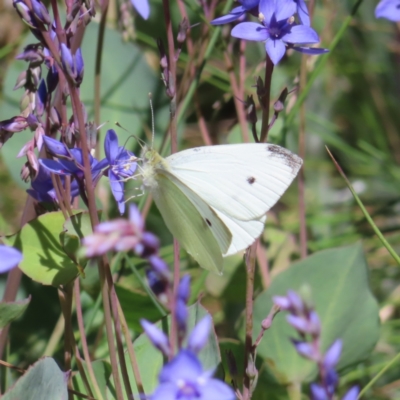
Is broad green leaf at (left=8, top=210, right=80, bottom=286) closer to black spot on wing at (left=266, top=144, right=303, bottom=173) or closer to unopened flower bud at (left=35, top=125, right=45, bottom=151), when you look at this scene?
unopened flower bud at (left=35, top=125, right=45, bottom=151)

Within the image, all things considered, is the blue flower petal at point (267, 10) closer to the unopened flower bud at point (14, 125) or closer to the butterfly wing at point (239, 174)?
the butterfly wing at point (239, 174)

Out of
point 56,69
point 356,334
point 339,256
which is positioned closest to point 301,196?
point 339,256

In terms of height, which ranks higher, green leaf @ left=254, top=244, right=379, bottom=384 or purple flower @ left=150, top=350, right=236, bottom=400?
purple flower @ left=150, top=350, right=236, bottom=400

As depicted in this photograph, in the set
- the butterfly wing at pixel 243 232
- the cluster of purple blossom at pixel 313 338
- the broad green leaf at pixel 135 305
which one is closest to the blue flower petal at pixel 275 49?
the butterfly wing at pixel 243 232

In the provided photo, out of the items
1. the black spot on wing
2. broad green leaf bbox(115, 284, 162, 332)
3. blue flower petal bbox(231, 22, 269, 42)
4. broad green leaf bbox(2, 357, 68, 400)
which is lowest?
broad green leaf bbox(115, 284, 162, 332)

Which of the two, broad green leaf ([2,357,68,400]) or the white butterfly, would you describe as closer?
broad green leaf ([2,357,68,400])

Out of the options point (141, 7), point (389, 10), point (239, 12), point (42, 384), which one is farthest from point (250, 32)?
point (42, 384)

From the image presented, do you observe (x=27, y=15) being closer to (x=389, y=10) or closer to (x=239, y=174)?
(x=239, y=174)

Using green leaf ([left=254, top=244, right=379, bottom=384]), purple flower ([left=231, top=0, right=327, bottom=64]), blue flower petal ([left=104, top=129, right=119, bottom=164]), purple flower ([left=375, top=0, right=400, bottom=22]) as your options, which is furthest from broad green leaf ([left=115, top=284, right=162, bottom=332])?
purple flower ([left=375, top=0, right=400, bottom=22])

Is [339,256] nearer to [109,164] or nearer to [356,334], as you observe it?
[356,334]
